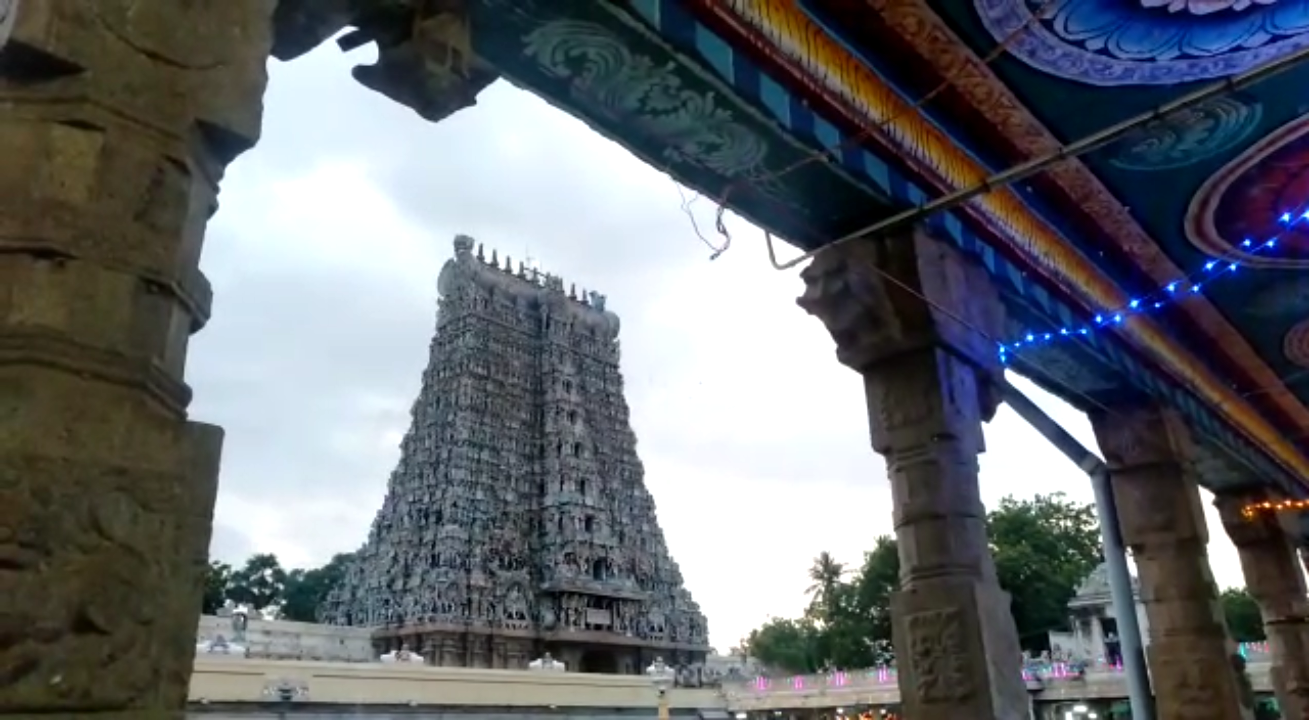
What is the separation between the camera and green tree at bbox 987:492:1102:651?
3775 centimetres

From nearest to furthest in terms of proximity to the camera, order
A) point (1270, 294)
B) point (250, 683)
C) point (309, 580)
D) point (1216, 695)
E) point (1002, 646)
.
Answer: point (1002, 646) → point (1216, 695) → point (1270, 294) → point (250, 683) → point (309, 580)

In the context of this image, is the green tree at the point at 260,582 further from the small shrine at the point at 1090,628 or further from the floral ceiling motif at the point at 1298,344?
the floral ceiling motif at the point at 1298,344

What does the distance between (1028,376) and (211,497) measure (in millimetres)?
6014

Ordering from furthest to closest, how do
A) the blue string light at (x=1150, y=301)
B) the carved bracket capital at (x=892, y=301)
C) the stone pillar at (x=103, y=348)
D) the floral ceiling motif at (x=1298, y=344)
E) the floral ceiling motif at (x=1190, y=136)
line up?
the floral ceiling motif at (x=1298, y=344)
the blue string light at (x=1150, y=301)
the floral ceiling motif at (x=1190, y=136)
the carved bracket capital at (x=892, y=301)
the stone pillar at (x=103, y=348)

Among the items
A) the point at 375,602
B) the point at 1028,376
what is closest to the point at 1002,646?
the point at 1028,376

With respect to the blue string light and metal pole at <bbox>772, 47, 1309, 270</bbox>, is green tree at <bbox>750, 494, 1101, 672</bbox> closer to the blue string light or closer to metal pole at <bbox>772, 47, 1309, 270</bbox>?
the blue string light

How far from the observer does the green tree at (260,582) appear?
53250 mm

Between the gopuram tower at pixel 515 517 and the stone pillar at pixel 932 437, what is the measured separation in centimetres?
3122

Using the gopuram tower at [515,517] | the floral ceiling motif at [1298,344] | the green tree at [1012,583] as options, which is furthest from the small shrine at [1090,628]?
the floral ceiling motif at [1298,344]

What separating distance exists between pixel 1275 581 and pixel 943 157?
8375 mm

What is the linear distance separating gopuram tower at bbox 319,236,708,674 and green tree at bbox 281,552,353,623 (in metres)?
16.2

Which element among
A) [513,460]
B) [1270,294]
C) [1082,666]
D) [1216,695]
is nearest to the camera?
[1216,695]

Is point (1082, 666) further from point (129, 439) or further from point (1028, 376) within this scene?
point (129, 439)

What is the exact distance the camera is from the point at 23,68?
5.67ft
